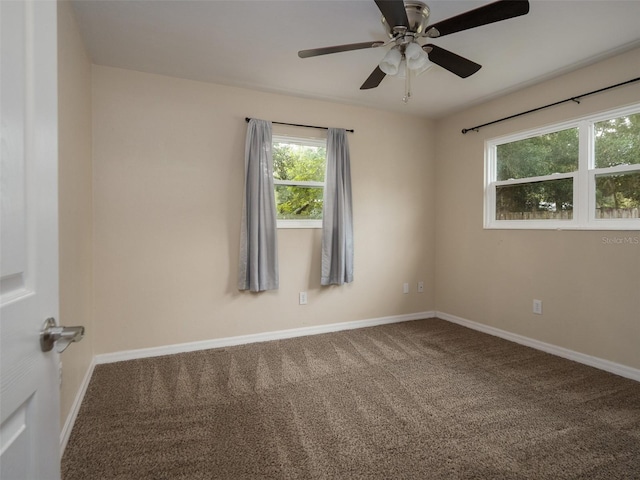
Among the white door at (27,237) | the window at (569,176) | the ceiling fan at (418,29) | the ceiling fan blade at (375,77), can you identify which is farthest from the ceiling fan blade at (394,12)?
the window at (569,176)

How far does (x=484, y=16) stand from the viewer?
163 centimetres

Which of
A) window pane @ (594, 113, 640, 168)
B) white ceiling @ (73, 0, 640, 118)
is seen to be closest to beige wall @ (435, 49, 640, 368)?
window pane @ (594, 113, 640, 168)

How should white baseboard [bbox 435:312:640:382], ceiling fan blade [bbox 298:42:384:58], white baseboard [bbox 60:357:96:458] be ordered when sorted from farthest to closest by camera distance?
white baseboard [bbox 435:312:640:382] → ceiling fan blade [bbox 298:42:384:58] → white baseboard [bbox 60:357:96:458]

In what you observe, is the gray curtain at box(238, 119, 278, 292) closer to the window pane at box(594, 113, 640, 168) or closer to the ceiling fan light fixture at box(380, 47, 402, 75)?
the ceiling fan light fixture at box(380, 47, 402, 75)

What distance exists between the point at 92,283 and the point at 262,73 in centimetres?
234

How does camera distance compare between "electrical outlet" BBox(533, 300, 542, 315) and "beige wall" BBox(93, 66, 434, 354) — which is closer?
"beige wall" BBox(93, 66, 434, 354)

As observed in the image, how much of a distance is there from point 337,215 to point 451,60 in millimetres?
1788

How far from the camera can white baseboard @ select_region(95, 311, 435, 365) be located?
279 centimetres

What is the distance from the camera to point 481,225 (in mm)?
3609

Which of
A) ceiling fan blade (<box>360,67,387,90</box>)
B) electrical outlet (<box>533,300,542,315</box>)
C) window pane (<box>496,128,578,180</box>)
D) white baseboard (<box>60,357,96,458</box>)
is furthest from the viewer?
electrical outlet (<box>533,300,542,315</box>)

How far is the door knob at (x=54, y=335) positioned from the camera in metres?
0.67

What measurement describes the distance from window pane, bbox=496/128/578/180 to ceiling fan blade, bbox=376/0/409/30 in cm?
217

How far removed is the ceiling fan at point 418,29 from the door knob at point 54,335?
1784 mm

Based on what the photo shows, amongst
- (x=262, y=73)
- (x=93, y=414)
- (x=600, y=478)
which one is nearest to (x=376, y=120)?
(x=262, y=73)
